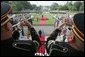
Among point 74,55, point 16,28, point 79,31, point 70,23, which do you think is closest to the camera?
point 79,31

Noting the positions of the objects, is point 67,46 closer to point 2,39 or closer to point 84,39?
point 84,39

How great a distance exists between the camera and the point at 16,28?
2.01 metres

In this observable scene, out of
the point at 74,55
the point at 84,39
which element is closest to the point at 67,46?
the point at 74,55

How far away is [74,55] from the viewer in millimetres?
1683

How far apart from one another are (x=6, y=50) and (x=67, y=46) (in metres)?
0.40

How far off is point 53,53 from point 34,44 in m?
0.14

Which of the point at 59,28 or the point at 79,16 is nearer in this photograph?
the point at 79,16

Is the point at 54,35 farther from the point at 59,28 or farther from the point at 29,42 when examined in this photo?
the point at 29,42

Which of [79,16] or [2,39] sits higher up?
[79,16]

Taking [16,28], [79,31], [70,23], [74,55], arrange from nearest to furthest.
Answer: [79,31]
[74,55]
[70,23]
[16,28]

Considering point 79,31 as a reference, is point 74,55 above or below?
below

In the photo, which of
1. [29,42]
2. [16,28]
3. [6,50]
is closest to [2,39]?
[6,50]

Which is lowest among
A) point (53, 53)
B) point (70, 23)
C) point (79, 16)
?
point (53, 53)

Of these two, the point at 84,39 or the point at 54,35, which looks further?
the point at 54,35
